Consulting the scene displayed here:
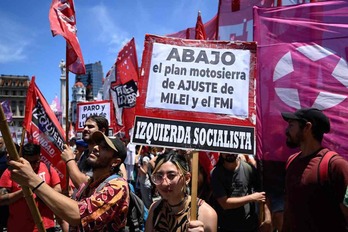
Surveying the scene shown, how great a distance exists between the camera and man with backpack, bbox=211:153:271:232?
12.2 feet

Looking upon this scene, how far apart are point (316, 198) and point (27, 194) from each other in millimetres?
2000

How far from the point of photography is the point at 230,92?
2.80 m

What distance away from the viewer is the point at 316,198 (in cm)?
269

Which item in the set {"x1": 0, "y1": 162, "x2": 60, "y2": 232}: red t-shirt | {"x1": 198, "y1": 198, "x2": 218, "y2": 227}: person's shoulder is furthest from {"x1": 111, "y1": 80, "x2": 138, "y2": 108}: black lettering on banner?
{"x1": 198, "y1": 198, "x2": 218, "y2": 227}: person's shoulder

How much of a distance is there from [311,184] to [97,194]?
1561 mm

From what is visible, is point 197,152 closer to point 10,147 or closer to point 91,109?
point 10,147

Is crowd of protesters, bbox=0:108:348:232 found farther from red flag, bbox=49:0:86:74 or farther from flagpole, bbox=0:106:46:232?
red flag, bbox=49:0:86:74

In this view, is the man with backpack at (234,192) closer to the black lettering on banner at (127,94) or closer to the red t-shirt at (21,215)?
the red t-shirt at (21,215)

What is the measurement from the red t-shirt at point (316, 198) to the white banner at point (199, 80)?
2.19ft

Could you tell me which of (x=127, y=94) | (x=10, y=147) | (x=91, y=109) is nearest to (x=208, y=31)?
(x=127, y=94)

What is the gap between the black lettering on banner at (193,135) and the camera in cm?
268

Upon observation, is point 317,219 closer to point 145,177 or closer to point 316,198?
point 316,198

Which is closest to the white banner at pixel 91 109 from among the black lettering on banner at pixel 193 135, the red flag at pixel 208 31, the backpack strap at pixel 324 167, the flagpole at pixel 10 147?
the red flag at pixel 208 31

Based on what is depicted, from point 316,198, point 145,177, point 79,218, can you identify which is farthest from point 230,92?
point 145,177
